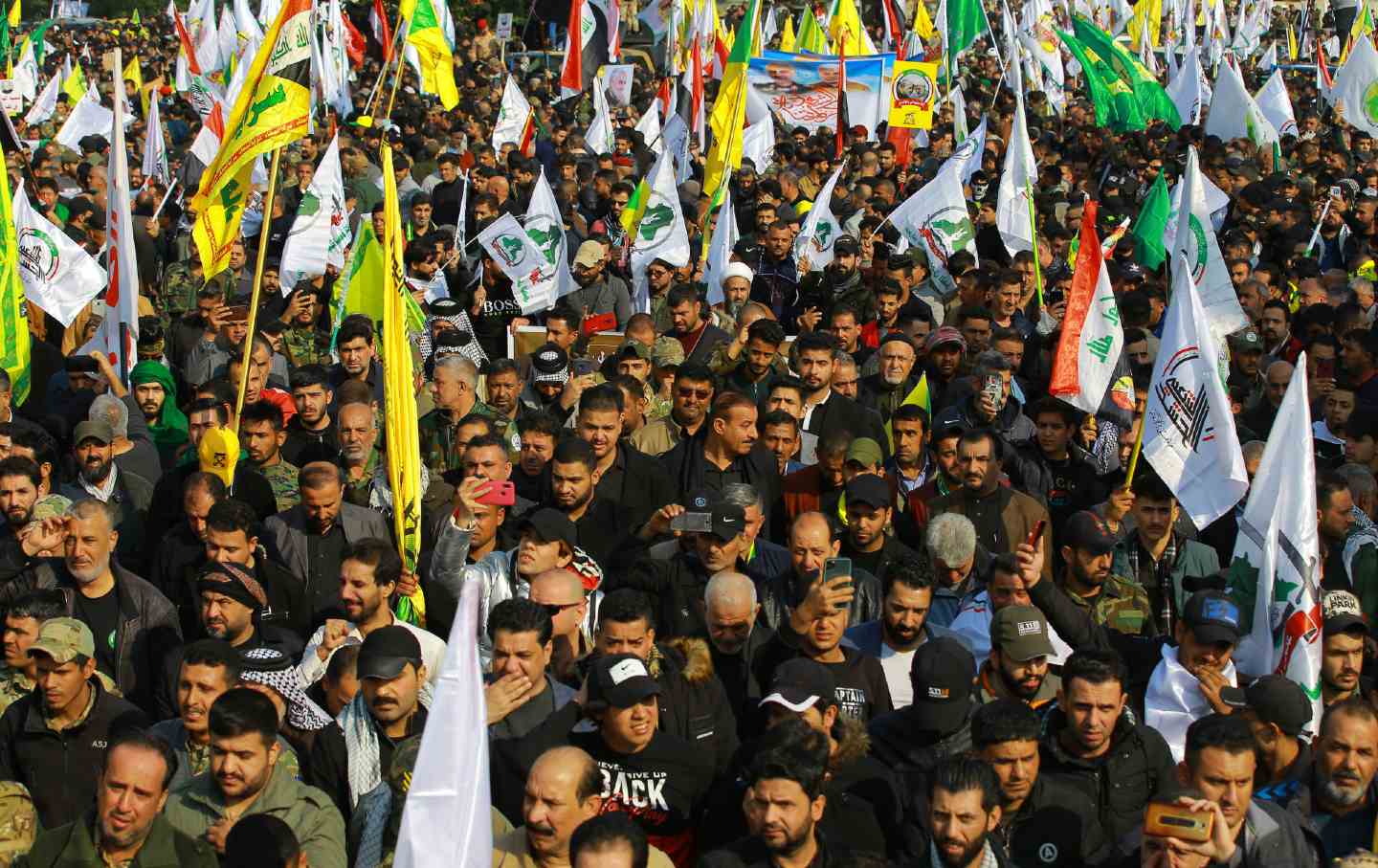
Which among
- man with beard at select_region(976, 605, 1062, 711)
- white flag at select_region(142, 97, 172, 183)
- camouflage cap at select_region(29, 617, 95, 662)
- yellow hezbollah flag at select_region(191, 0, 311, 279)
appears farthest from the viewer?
white flag at select_region(142, 97, 172, 183)

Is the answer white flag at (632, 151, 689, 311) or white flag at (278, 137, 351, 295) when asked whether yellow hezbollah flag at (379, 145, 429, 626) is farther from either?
white flag at (632, 151, 689, 311)

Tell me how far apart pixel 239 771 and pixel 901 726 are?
1957 millimetres

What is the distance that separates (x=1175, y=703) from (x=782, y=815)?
6.17 feet

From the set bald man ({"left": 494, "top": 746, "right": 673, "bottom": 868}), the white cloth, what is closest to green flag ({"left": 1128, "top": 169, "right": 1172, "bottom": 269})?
the white cloth

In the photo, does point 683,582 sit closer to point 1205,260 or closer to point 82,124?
point 1205,260

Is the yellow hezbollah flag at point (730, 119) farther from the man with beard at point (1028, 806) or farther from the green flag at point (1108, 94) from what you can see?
the man with beard at point (1028, 806)

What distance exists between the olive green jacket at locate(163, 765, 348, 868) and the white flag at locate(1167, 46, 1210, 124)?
1778 centimetres

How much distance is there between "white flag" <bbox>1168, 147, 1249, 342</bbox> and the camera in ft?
34.2

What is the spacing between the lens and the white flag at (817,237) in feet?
41.8

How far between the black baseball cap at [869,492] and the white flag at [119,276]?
4.47 metres

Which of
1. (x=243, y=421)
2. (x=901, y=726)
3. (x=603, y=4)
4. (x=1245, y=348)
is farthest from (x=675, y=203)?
(x=603, y=4)

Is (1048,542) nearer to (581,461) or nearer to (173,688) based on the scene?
(581,461)

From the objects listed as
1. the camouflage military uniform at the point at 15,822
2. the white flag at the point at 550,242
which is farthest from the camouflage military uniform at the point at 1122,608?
the white flag at the point at 550,242

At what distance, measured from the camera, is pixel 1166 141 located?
17.8m
